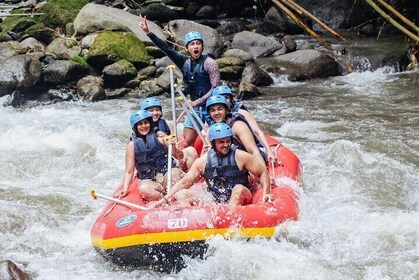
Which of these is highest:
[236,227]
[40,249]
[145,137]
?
[145,137]

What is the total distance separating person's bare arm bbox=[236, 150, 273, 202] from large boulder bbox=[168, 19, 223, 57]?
27.9ft

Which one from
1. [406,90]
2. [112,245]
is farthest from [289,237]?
[406,90]

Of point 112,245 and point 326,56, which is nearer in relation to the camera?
point 112,245

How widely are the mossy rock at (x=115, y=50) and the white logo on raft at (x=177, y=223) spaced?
8638 mm

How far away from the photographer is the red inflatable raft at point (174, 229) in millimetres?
5168

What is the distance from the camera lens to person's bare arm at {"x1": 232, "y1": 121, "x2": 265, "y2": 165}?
20.5 feet

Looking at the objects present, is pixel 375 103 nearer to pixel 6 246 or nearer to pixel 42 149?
pixel 42 149

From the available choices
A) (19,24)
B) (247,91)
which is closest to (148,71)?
(247,91)

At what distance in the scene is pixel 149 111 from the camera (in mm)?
6648

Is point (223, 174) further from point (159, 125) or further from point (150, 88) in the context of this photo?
point (150, 88)

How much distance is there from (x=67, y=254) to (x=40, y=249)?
1.10 ft

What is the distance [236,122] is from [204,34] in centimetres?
870

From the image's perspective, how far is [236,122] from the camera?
6.33m

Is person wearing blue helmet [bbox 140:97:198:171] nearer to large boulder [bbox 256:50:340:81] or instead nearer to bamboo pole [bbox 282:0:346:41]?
bamboo pole [bbox 282:0:346:41]
